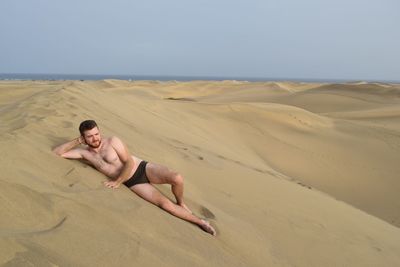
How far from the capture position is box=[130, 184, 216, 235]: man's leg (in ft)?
11.1

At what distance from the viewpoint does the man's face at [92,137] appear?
3724 mm

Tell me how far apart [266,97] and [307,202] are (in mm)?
21498

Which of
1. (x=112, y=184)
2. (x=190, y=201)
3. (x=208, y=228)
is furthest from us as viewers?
(x=190, y=201)

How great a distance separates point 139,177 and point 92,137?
20.2 inches

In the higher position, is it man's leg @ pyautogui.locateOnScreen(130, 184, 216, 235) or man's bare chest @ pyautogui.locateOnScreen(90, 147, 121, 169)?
man's bare chest @ pyautogui.locateOnScreen(90, 147, 121, 169)

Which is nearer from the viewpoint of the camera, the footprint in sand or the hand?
the hand

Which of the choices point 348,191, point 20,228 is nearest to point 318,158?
point 348,191

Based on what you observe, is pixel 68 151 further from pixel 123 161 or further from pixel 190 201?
pixel 190 201

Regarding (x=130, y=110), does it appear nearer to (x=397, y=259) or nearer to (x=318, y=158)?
(x=318, y=158)

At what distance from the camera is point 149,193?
11.8ft

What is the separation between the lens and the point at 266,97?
87.0ft

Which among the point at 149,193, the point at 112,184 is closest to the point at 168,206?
the point at 149,193

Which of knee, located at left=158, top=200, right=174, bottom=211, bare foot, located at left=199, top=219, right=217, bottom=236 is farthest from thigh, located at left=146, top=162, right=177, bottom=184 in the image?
bare foot, located at left=199, top=219, right=217, bottom=236

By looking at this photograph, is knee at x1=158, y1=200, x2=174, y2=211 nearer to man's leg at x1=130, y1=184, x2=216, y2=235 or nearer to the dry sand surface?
man's leg at x1=130, y1=184, x2=216, y2=235
